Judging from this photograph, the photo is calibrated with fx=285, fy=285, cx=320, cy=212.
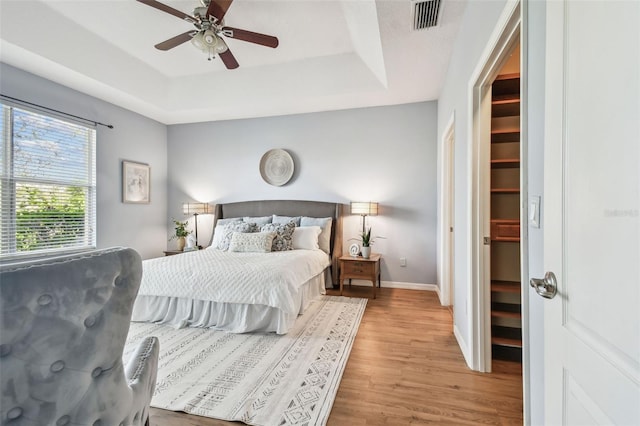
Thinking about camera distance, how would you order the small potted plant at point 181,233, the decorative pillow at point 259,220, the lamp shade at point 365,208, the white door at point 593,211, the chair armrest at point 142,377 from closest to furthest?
the white door at point 593,211 < the chair armrest at point 142,377 < the lamp shade at point 365,208 < the decorative pillow at point 259,220 < the small potted plant at point 181,233

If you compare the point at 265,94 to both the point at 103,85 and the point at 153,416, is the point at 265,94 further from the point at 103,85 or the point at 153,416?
the point at 153,416

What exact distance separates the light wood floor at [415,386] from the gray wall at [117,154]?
11.5 ft

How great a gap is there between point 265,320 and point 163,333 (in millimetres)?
939

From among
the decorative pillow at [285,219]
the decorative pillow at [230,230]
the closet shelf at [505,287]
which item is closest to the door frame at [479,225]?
the closet shelf at [505,287]

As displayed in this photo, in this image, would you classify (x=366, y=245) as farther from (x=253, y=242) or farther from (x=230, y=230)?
(x=230, y=230)

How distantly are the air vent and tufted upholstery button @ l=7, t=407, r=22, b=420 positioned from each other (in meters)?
2.71

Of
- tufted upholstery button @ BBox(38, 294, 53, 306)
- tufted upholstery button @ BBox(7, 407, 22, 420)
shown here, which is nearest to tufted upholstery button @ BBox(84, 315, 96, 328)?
tufted upholstery button @ BBox(38, 294, 53, 306)

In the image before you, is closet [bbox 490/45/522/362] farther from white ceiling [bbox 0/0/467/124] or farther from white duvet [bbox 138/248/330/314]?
white duvet [bbox 138/248/330/314]

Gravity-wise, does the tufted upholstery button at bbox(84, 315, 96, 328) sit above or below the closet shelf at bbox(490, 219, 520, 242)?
below

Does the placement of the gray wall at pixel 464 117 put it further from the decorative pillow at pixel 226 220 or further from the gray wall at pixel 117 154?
the gray wall at pixel 117 154

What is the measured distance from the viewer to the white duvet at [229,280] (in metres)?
2.51

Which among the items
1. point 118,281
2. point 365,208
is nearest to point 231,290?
point 118,281

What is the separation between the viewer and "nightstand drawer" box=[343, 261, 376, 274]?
3725 millimetres

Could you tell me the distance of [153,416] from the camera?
156cm
